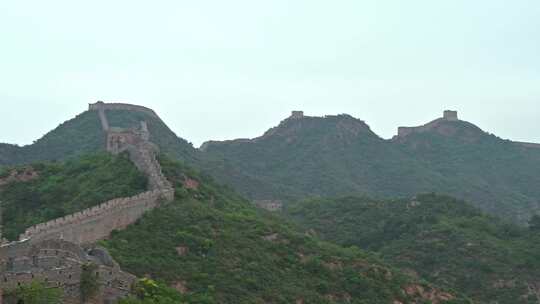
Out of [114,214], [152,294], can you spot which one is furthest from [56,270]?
[114,214]

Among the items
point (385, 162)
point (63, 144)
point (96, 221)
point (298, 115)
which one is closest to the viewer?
point (96, 221)

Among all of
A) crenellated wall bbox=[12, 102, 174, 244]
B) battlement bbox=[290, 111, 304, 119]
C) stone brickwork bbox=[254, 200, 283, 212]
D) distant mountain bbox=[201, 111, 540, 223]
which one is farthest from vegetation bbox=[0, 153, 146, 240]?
battlement bbox=[290, 111, 304, 119]

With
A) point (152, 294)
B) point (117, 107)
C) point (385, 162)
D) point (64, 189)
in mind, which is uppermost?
point (117, 107)

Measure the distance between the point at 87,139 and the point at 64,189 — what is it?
121 ft

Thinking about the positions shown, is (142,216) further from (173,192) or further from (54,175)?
(54,175)

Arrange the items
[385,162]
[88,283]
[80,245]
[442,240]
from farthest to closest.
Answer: [385,162] < [442,240] < [80,245] < [88,283]

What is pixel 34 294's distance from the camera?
2531 cm

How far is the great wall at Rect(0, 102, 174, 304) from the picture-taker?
89.9 feet

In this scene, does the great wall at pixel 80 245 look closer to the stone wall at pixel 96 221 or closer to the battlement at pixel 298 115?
the stone wall at pixel 96 221

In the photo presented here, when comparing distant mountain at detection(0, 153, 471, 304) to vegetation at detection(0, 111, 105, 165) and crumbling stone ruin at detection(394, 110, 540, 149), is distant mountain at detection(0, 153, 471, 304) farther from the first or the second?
crumbling stone ruin at detection(394, 110, 540, 149)

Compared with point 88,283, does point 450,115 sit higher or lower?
higher

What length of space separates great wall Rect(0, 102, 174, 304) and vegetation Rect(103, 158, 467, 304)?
76 cm

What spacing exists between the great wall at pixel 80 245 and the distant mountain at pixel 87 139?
79.7ft

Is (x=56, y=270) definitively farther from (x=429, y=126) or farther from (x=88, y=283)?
(x=429, y=126)
